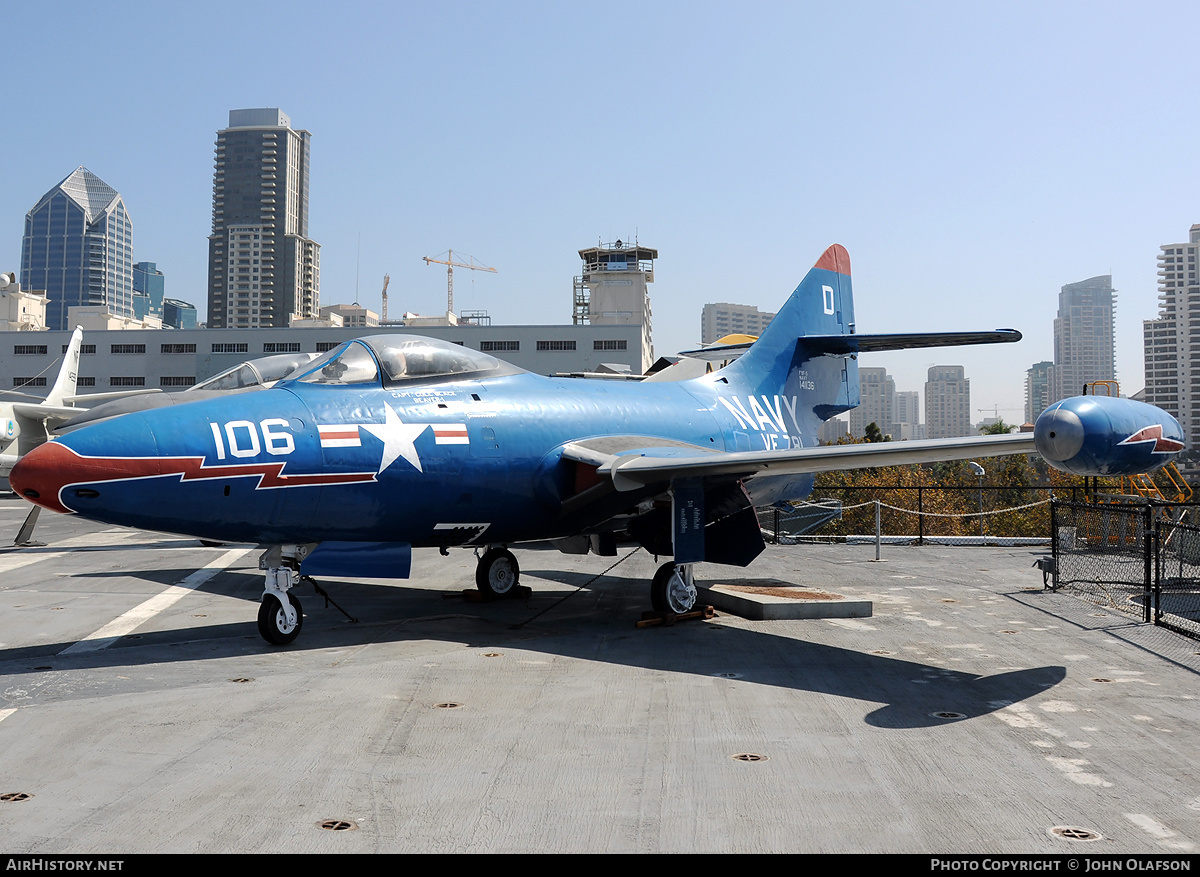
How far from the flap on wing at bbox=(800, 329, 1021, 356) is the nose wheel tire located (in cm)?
565

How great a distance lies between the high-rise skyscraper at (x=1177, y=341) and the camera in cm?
14800

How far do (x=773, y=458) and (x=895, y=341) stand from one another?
5792mm

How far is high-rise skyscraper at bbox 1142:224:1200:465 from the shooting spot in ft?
486

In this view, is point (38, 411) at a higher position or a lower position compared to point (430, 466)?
higher

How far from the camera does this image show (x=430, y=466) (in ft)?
30.2

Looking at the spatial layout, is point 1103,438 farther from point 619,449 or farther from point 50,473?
point 50,473

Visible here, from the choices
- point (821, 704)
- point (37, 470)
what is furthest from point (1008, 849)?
point (37, 470)

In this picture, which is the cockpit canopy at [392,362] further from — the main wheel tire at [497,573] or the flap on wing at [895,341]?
the flap on wing at [895,341]

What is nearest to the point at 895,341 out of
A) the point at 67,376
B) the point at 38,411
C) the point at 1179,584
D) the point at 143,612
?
the point at 1179,584

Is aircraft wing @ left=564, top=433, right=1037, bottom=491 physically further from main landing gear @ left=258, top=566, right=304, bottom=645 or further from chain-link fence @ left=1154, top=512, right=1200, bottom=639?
main landing gear @ left=258, top=566, right=304, bottom=645

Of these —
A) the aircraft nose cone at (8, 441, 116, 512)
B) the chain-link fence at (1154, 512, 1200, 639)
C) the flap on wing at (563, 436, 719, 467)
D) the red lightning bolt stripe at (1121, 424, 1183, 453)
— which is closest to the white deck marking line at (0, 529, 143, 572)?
Result: the aircraft nose cone at (8, 441, 116, 512)

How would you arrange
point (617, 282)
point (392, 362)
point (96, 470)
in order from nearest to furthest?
point (96, 470), point (392, 362), point (617, 282)

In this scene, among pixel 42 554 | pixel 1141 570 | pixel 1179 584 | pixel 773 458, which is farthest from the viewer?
pixel 42 554

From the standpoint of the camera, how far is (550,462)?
10.2m
